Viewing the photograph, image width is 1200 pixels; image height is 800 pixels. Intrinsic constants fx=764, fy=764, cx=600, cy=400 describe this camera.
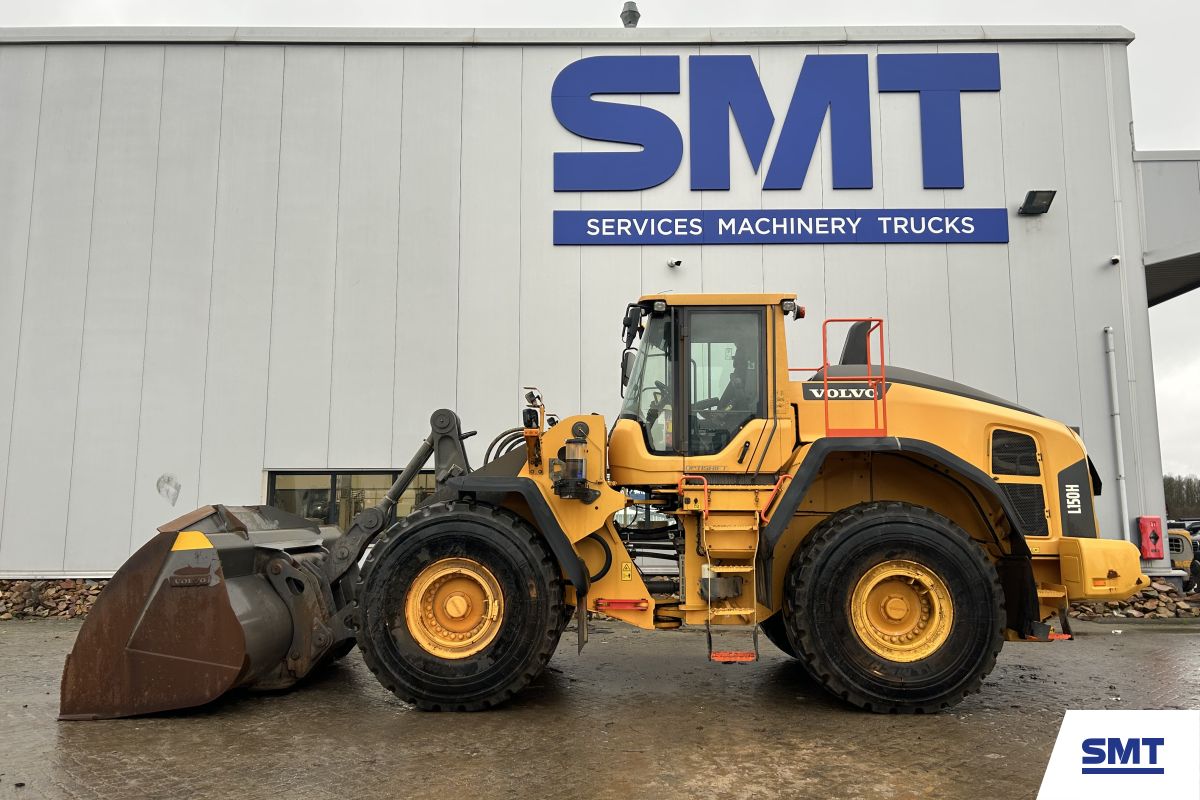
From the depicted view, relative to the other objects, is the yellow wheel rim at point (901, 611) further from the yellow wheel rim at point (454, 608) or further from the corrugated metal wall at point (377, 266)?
the corrugated metal wall at point (377, 266)

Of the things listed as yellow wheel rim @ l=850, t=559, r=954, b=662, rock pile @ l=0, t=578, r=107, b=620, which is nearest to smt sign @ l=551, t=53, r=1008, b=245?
yellow wheel rim @ l=850, t=559, r=954, b=662

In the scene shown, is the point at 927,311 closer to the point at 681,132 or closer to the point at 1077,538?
the point at 681,132

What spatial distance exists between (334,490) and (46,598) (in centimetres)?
409

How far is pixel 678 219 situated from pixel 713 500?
6488 mm

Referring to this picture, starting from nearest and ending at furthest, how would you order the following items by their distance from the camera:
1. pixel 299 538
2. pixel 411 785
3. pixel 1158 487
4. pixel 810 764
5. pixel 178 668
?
pixel 411 785 → pixel 810 764 → pixel 178 668 → pixel 299 538 → pixel 1158 487

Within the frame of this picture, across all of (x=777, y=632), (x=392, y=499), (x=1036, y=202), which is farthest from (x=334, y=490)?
(x=1036, y=202)

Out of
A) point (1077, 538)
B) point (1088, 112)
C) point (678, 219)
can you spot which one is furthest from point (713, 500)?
point (1088, 112)

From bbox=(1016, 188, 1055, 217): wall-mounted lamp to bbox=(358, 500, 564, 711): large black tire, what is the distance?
934 cm

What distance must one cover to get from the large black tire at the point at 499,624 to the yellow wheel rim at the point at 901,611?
2.10 meters

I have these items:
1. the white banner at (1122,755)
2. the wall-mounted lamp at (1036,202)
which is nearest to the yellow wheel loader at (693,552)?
the white banner at (1122,755)

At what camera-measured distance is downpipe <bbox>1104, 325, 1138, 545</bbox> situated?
414 inches

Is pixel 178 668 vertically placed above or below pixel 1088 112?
below

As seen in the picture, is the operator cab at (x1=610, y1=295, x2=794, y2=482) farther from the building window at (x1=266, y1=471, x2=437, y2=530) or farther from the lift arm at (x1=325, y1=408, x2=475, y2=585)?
the building window at (x1=266, y1=471, x2=437, y2=530)

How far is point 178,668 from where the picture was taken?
5043 mm
